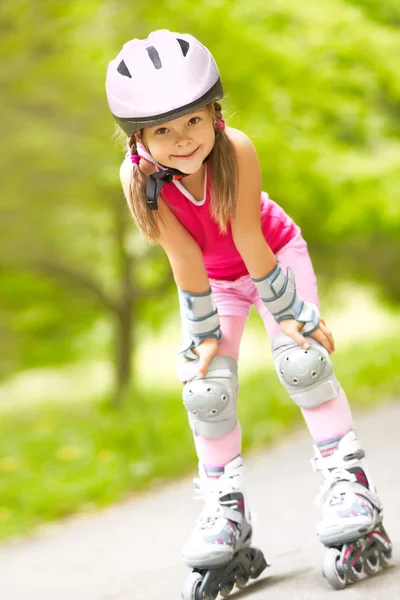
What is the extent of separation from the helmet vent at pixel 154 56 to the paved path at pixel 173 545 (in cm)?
162

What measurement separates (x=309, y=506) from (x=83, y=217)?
192 inches

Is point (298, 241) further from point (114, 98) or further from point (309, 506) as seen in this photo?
point (309, 506)

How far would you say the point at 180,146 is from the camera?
2.55 m

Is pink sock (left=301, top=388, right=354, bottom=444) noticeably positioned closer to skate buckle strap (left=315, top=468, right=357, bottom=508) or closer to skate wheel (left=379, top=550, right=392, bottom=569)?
skate buckle strap (left=315, top=468, right=357, bottom=508)

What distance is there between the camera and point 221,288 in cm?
292

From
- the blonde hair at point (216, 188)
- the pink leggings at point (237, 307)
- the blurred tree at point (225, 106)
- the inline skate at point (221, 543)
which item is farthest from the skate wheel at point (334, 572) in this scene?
the blurred tree at point (225, 106)

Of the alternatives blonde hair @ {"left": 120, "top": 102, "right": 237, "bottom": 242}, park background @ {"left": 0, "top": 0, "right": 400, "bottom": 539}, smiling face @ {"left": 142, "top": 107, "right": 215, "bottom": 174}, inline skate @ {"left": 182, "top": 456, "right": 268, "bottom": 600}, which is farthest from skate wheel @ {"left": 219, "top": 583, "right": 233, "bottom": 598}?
park background @ {"left": 0, "top": 0, "right": 400, "bottom": 539}

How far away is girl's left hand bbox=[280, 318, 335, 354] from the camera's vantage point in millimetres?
2740

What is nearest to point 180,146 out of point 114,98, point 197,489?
point 114,98

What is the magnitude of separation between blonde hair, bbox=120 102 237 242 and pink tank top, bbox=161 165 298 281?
0.05 metres

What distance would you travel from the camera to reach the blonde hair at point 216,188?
2.60 metres

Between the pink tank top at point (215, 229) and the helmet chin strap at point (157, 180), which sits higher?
the helmet chin strap at point (157, 180)

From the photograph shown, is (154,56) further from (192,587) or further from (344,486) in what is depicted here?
(192,587)

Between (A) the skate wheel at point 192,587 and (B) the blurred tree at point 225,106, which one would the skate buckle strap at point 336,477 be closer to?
(A) the skate wheel at point 192,587
